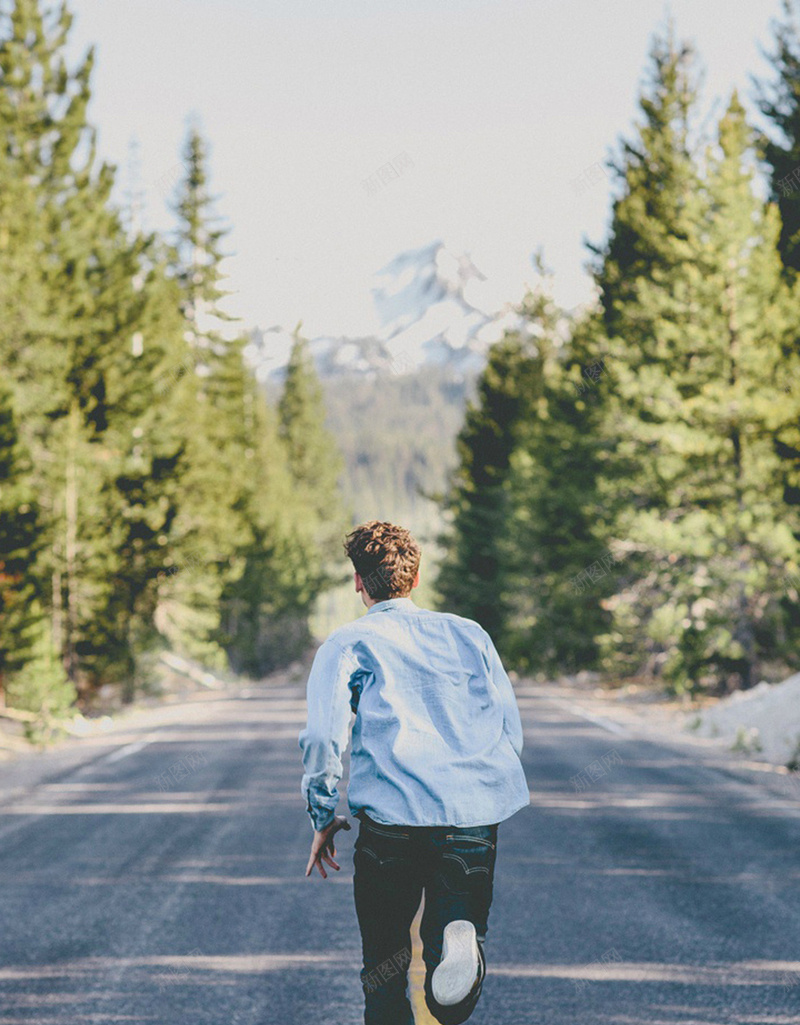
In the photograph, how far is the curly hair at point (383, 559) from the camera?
3807 millimetres

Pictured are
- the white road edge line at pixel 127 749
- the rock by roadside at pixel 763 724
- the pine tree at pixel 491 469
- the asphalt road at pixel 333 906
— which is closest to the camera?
the asphalt road at pixel 333 906

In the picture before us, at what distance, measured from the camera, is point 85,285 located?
1334 inches

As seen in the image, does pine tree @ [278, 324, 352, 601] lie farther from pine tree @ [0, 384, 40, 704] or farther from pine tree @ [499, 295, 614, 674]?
pine tree @ [0, 384, 40, 704]

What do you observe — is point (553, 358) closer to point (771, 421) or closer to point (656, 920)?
point (771, 421)

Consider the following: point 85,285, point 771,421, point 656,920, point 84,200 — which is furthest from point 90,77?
point 656,920

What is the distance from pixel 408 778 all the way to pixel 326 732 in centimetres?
29

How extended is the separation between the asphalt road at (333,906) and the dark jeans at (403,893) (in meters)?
1.75

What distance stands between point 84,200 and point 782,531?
2351 centimetres

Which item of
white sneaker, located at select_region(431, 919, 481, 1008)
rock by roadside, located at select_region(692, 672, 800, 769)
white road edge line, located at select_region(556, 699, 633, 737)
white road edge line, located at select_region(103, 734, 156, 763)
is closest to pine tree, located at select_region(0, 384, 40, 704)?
white road edge line, located at select_region(103, 734, 156, 763)

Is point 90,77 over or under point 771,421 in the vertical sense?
over

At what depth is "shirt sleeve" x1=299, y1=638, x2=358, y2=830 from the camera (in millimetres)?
3621

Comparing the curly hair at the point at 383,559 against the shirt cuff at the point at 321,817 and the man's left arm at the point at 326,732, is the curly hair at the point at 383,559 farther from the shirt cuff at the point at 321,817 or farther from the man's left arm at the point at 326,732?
the shirt cuff at the point at 321,817

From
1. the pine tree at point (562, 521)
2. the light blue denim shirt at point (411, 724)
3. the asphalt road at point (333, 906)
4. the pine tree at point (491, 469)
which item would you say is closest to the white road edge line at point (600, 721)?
the pine tree at point (562, 521)

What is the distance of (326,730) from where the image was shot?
3629mm
